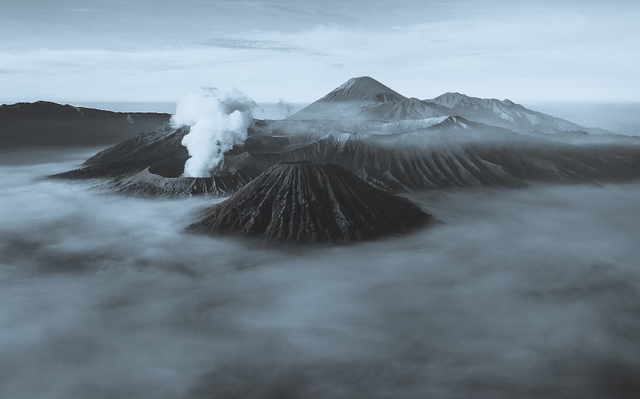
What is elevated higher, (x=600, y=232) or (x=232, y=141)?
(x=232, y=141)

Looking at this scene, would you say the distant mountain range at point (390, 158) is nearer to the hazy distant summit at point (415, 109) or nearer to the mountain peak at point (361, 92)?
the hazy distant summit at point (415, 109)

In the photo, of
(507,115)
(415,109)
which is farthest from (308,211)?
(507,115)

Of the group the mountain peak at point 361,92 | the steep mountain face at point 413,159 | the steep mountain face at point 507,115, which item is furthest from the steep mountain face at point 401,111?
the steep mountain face at point 413,159

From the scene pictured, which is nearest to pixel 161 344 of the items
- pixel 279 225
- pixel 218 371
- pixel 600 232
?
pixel 218 371

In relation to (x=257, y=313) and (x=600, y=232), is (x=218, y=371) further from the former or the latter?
(x=600, y=232)

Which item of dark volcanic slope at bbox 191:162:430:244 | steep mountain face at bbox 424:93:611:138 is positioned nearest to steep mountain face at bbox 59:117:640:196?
dark volcanic slope at bbox 191:162:430:244

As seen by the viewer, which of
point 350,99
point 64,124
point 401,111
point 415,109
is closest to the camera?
point 401,111

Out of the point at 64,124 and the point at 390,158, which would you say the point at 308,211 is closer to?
the point at 390,158
